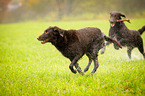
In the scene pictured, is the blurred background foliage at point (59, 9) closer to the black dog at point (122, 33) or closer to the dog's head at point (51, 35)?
the black dog at point (122, 33)

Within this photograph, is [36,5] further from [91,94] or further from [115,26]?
[91,94]

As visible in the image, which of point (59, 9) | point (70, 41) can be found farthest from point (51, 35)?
point (59, 9)

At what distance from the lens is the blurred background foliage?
36.7 meters

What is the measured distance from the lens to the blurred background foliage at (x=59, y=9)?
3666 cm

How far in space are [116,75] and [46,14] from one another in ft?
134

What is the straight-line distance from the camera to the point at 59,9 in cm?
3934

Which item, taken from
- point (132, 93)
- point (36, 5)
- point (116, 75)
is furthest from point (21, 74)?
point (36, 5)

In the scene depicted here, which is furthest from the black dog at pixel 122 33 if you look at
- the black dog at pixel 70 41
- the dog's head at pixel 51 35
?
the dog's head at pixel 51 35

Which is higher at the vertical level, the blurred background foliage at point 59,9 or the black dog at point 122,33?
the blurred background foliage at point 59,9

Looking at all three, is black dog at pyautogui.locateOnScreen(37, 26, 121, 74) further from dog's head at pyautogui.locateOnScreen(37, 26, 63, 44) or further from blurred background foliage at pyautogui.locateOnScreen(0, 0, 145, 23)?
blurred background foliage at pyautogui.locateOnScreen(0, 0, 145, 23)

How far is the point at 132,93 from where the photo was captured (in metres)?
4.22

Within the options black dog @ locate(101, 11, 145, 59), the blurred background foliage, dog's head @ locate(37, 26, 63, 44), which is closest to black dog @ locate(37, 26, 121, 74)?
dog's head @ locate(37, 26, 63, 44)

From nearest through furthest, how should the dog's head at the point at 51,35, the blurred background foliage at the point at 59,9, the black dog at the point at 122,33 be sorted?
the dog's head at the point at 51,35 → the black dog at the point at 122,33 → the blurred background foliage at the point at 59,9

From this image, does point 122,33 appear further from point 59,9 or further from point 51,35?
point 59,9
